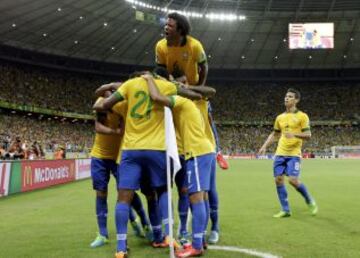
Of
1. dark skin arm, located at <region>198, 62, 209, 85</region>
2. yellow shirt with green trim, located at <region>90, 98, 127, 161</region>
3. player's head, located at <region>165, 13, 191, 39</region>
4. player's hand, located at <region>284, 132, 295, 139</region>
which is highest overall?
player's head, located at <region>165, 13, 191, 39</region>

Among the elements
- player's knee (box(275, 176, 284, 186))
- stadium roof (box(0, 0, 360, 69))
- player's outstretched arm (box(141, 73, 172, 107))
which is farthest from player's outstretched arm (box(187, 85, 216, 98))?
stadium roof (box(0, 0, 360, 69))

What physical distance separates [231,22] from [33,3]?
21.8 m

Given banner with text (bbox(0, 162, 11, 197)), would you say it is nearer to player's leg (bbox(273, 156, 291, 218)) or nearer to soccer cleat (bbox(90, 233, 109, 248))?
soccer cleat (bbox(90, 233, 109, 248))

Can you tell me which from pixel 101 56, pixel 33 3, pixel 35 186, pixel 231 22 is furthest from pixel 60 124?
pixel 35 186

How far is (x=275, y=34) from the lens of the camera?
5416 cm

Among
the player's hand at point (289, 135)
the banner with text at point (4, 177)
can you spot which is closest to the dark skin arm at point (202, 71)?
the player's hand at point (289, 135)

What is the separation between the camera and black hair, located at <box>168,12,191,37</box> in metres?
5.81

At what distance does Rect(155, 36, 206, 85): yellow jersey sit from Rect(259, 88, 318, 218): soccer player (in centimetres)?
345

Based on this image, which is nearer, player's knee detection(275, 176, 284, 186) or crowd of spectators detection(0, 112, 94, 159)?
player's knee detection(275, 176, 284, 186)

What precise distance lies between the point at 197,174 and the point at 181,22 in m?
1.98

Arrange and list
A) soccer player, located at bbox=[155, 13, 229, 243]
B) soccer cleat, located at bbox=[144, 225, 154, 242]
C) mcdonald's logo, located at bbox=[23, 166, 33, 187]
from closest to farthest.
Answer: soccer player, located at bbox=[155, 13, 229, 243], soccer cleat, located at bbox=[144, 225, 154, 242], mcdonald's logo, located at bbox=[23, 166, 33, 187]

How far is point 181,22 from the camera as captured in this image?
19.1 ft

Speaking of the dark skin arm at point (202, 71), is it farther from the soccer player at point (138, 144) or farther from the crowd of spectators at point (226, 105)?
the crowd of spectators at point (226, 105)

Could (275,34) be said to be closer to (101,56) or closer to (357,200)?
(101,56)
